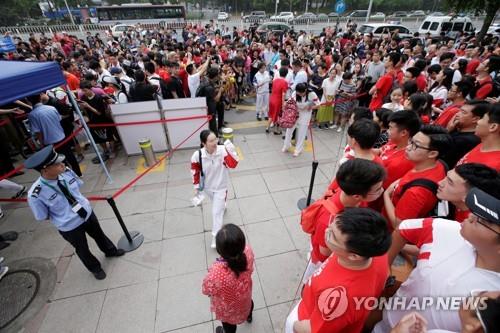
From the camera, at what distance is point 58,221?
2.94m

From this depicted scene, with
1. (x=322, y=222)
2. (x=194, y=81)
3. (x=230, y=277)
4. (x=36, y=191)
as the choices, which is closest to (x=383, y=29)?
(x=194, y=81)

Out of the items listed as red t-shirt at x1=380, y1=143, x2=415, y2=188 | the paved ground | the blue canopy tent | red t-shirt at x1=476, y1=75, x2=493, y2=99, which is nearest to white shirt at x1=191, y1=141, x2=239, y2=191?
the paved ground

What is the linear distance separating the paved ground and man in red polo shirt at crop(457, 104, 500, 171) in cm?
253

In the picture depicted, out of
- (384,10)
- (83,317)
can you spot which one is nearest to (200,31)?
(83,317)

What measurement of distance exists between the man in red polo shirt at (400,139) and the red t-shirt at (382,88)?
3.46 m

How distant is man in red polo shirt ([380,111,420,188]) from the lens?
2.83m

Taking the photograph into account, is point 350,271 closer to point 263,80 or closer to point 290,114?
point 290,114

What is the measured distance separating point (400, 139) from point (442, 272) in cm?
190

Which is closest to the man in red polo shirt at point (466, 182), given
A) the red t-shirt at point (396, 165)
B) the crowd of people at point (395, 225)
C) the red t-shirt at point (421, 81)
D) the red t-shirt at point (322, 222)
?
the crowd of people at point (395, 225)

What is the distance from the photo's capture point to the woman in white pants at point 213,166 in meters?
3.36

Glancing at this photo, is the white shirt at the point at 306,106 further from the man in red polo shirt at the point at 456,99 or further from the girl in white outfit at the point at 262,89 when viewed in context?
the man in red polo shirt at the point at 456,99

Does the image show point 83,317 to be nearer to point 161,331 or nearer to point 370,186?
point 161,331

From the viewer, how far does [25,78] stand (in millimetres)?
3412

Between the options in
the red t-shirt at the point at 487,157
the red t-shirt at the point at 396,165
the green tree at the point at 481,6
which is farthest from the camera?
the green tree at the point at 481,6
